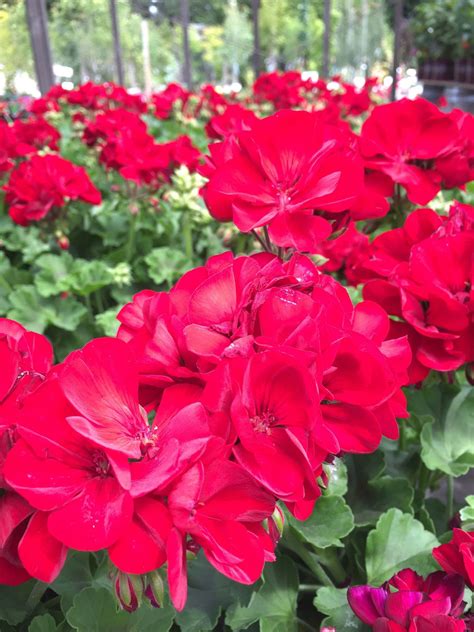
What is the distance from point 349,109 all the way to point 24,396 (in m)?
3.53

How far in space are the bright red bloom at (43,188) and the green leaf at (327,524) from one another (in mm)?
1099

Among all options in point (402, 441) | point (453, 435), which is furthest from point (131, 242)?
point (453, 435)

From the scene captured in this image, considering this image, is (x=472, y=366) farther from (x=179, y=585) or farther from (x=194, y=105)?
(x=194, y=105)

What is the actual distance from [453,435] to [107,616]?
54 centimetres

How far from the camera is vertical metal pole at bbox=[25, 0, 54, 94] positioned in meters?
4.43

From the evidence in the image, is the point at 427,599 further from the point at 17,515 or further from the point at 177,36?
the point at 177,36

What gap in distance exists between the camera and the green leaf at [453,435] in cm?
87

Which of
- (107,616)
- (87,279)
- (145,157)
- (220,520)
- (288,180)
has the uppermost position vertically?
(288,180)

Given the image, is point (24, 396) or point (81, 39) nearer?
point (24, 396)

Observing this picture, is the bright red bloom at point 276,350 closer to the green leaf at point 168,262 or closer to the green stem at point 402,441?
the green stem at point 402,441

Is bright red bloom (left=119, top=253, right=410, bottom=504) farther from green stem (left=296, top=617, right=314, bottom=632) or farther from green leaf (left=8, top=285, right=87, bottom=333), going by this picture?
green leaf (left=8, top=285, right=87, bottom=333)

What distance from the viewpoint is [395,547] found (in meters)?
0.78

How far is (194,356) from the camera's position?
1.53 ft

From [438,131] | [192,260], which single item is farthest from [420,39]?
[438,131]
